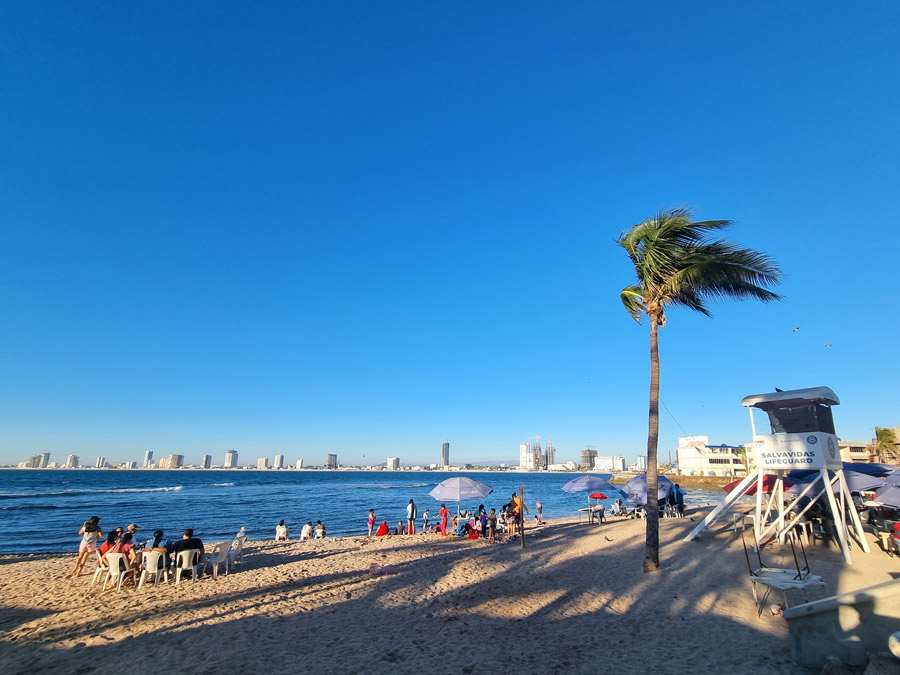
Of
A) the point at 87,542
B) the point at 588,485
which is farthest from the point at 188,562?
the point at 588,485

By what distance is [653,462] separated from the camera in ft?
39.5

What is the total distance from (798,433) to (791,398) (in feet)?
3.31

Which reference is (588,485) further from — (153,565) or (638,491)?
(153,565)

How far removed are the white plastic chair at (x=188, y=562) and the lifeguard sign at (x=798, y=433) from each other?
15.5m

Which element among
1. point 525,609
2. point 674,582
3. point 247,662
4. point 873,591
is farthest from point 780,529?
point 247,662

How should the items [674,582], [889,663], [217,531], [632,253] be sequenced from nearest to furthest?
[889,663] → [674,582] → [632,253] → [217,531]

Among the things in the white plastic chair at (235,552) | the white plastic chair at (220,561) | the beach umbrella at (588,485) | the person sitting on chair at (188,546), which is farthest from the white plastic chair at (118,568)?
the beach umbrella at (588,485)

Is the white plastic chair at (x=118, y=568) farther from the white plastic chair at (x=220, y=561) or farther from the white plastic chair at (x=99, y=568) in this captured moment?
the white plastic chair at (x=220, y=561)

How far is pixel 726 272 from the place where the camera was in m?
11.8

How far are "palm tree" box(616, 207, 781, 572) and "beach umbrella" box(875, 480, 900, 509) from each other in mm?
7163

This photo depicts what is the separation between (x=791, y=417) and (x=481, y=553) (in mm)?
10494

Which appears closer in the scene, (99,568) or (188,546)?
(99,568)

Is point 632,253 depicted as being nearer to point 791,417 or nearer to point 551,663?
point 791,417

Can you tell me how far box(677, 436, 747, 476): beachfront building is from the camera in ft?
326
